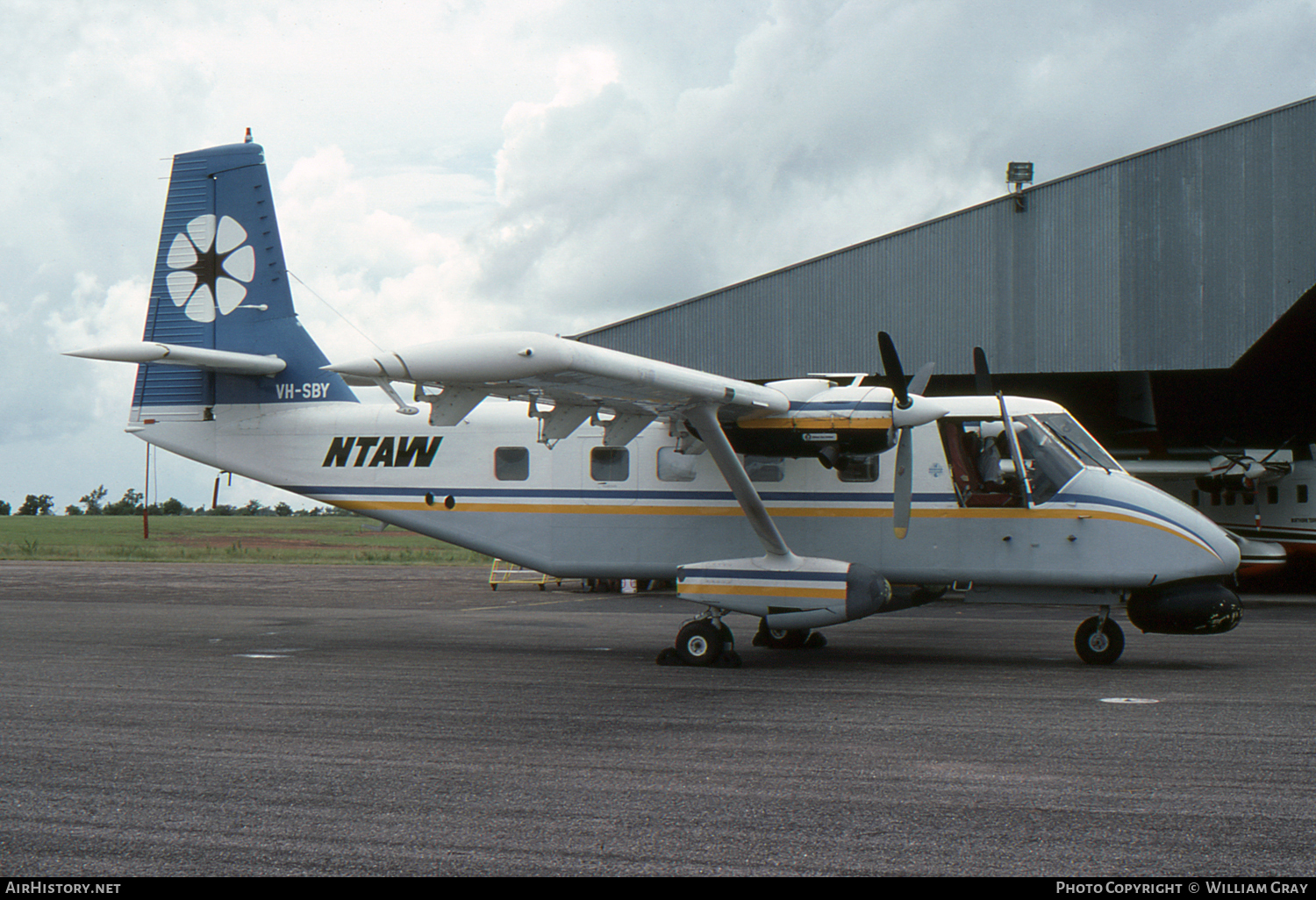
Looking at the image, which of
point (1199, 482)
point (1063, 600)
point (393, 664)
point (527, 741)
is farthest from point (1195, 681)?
point (1199, 482)

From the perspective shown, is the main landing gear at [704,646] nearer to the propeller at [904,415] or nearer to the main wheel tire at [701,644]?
the main wheel tire at [701,644]

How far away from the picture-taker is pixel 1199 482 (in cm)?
2531

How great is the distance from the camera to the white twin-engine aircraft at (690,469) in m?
11.2

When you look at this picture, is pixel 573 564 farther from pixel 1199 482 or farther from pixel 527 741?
pixel 1199 482

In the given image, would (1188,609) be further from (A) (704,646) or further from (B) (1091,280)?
(B) (1091,280)

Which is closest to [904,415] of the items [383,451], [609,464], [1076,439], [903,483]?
[903,483]

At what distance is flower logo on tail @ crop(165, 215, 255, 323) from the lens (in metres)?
15.0

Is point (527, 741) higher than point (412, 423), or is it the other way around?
point (412, 423)

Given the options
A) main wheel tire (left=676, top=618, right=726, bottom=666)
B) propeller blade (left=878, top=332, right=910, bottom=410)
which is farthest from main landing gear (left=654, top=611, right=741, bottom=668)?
propeller blade (left=878, top=332, right=910, bottom=410)

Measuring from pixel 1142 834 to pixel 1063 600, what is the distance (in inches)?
279

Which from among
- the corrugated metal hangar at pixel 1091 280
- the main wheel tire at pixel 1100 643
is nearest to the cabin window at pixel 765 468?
the main wheel tire at pixel 1100 643

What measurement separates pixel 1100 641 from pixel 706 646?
453 centimetres

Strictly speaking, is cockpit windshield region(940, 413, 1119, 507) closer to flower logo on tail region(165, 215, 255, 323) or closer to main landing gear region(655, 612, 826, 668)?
main landing gear region(655, 612, 826, 668)

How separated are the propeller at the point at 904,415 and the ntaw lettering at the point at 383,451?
6.03 meters
